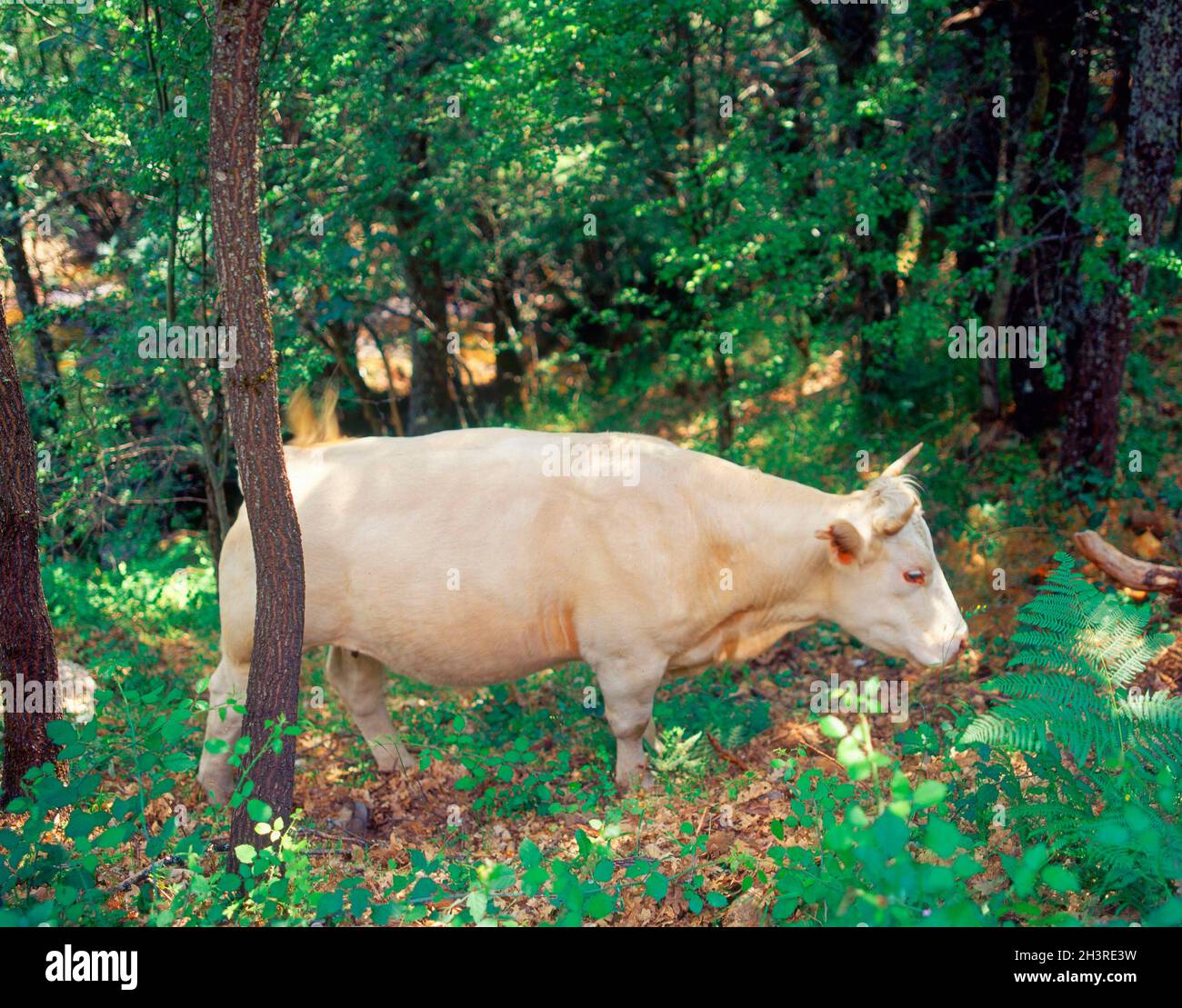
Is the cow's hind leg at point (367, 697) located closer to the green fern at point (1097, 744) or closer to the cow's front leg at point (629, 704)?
the cow's front leg at point (629, 704)

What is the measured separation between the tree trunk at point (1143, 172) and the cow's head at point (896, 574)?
3040 millimetres

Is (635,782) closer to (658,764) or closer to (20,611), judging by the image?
(658,764)

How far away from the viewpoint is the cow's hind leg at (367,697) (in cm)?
738

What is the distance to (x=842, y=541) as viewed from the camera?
6.32m

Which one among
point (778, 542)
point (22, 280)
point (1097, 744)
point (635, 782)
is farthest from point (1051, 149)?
point (22, 280)

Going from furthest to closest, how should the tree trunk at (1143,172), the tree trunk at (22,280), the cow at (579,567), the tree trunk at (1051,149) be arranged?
the tree trunk at (1051,149), the tree trunk at (22,280), the tree trunk at (1143,172), the cow at (579,567)

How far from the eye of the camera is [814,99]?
44.1ft

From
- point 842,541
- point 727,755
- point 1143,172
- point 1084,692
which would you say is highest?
point 1143,172

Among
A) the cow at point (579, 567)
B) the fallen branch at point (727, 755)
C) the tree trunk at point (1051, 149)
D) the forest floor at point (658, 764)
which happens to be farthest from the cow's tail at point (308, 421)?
the tree trunk at point (1051, 149)

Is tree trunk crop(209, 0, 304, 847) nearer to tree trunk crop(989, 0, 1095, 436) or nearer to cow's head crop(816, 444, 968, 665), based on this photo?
cow's head crop(816, 444, 968, 665)

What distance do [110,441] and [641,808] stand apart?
21.1 feet

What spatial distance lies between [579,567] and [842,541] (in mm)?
1632
